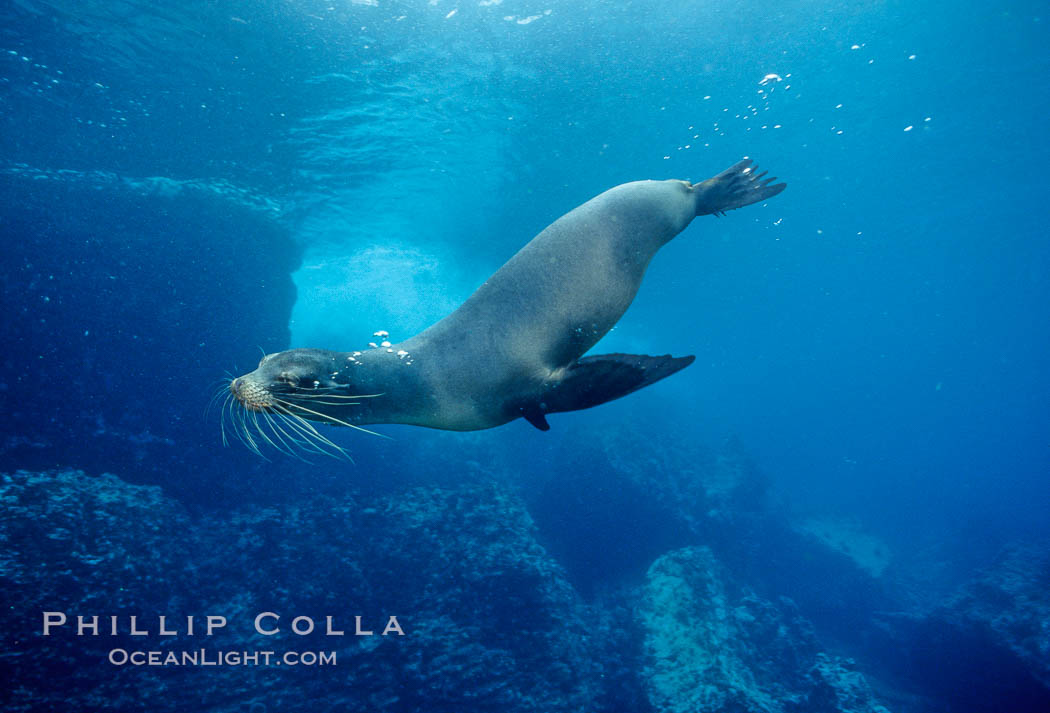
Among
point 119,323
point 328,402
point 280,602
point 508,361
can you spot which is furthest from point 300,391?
point 119,323

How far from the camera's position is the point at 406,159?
13.2m

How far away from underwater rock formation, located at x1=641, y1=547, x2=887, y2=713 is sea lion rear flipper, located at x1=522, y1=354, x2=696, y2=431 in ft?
22.2

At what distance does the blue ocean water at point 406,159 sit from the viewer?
26.8 ft

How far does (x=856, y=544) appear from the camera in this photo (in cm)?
2167

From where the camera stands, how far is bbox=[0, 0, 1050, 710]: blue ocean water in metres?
8.16

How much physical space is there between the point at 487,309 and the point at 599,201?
1.06m

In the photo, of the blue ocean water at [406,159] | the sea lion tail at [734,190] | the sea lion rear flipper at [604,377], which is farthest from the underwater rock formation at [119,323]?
the sea lion tail at [734,190]

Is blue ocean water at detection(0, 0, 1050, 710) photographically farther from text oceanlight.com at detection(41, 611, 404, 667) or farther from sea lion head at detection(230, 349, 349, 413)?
sea lion head at detection(230, 349, 349, 413)

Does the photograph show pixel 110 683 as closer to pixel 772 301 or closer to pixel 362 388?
pixel 362 388

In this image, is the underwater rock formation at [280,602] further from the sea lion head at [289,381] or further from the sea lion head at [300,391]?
the sea lion head at [289,381]

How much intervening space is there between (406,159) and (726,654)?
14.1 metres

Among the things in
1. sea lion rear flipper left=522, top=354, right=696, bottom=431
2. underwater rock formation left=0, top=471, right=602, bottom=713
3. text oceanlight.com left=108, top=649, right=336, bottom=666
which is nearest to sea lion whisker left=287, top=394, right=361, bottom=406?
sea lion rear flipper left=522, top=354, right=696, bottom=431

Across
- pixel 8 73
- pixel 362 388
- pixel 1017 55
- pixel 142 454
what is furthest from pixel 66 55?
pixel 1017 55

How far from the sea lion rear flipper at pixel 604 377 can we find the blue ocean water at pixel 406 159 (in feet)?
27.2
